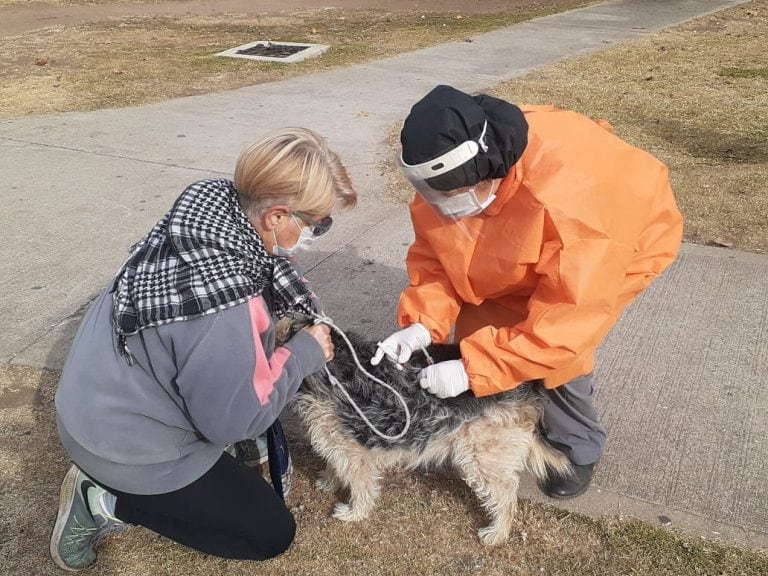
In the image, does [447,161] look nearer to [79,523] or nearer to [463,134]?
[463,134]

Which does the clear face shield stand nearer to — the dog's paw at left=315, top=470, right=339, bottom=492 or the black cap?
the black cap

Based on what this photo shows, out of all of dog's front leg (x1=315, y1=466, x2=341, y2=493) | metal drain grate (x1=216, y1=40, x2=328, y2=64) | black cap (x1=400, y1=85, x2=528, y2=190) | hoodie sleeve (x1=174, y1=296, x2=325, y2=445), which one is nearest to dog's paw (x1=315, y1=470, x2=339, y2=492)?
dog's front leg (x1=315, y1=466, x2=341, y2=493)

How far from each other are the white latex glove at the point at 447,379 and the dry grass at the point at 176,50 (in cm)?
764

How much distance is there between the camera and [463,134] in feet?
7.54

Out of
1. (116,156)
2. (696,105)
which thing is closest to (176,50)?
(116,156)

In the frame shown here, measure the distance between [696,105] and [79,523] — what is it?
818 centimetres

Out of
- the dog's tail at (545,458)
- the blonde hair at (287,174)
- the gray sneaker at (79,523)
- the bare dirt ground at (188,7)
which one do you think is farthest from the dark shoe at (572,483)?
the bare dirt ground at (188,7)

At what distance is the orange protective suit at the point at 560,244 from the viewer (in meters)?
2.41

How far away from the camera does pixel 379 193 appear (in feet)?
20.2

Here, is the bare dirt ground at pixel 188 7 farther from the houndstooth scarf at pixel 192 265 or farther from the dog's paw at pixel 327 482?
the houndstooth scarf at pixel 192 265

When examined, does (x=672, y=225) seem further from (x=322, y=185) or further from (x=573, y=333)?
(x=322, y=185)

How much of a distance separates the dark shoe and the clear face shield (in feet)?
4.06

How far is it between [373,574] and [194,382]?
1161 mm

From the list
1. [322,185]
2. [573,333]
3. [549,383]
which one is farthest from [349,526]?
[322,185]
